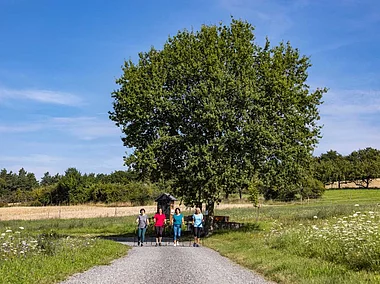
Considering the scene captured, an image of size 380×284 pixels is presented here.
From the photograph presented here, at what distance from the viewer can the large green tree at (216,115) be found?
91.1 feet

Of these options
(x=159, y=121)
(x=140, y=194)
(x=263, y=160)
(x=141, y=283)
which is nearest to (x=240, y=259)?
(x=141, y=283)

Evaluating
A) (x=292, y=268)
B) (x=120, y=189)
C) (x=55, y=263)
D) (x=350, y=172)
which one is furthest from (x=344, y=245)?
(x=350, y=172)

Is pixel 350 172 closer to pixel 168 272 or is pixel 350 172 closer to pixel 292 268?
pixel 292 268

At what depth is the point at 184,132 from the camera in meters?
29.4

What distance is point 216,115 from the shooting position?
2745 cm

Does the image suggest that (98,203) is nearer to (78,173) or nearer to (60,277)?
(78,173)

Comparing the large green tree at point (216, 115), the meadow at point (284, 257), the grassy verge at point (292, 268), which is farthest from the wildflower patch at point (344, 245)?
the large green tree at point (216, 115)

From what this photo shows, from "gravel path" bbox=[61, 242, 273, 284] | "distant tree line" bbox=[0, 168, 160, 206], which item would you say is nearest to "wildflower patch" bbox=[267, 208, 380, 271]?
"gravel path" bbox=[61, 242, 273, 284]

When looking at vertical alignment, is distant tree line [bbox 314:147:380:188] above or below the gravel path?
above

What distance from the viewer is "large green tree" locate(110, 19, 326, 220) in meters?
27.8

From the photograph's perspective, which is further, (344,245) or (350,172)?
(350,172)

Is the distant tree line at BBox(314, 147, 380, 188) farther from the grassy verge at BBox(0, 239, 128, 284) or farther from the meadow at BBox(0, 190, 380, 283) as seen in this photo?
the grassy verge at BBox(0, 239, 128, 284)

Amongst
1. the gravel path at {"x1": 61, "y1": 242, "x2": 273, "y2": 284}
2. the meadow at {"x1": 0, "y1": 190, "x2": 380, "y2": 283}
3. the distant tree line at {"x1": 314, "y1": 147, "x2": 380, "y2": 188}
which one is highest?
the distant tree line at {"x1": 314, "y1": 147, "x2": 380, "y2": 188}

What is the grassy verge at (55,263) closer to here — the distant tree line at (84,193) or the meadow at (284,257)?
the meadow at (284,257)
